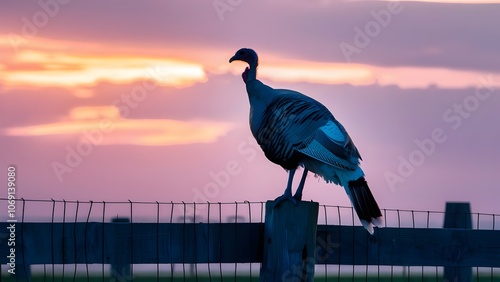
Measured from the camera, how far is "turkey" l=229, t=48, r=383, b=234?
24.9ft

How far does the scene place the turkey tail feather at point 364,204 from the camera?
6.59 meters

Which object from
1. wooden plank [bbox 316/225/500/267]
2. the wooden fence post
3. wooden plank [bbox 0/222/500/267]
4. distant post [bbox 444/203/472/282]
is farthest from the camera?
distant post [bbox 444/203/472/282]

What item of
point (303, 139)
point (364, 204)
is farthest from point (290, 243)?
point (303, 139)

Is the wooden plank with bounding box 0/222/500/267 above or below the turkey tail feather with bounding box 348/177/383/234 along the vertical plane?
below

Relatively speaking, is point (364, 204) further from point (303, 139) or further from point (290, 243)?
point (303, 139)

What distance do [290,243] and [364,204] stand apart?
135 centimetres

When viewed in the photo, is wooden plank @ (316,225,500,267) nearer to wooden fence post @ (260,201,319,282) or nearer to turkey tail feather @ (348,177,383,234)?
turkey tail feather @ (348,177,383,234)

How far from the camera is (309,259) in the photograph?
19.1 ft

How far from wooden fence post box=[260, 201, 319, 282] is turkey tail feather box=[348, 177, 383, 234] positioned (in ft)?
2.23

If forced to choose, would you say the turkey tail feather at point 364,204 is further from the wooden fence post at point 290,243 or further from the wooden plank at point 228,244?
the wooden fence post at point 290,243

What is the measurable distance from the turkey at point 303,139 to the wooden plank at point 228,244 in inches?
27.8

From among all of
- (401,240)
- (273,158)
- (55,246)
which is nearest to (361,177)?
(401,240)

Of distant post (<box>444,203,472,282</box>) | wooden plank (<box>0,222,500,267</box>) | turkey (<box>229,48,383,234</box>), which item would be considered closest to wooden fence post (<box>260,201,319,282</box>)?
wooden plank (<box>0,222,500,267</box>)

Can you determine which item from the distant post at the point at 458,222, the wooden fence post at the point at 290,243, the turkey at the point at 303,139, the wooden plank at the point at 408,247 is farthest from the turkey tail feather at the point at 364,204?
the distant post at the point at 458,222
